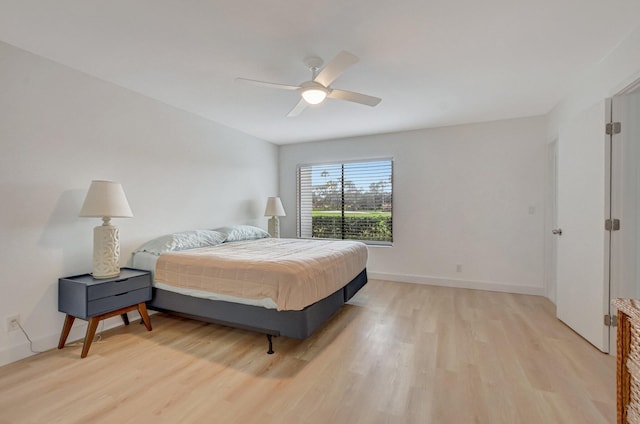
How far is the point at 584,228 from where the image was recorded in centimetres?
257

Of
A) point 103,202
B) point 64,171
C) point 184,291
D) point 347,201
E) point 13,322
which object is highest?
point 64,171

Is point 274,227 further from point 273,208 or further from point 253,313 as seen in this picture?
point 253,313

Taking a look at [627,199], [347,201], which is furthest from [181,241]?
[627,199]

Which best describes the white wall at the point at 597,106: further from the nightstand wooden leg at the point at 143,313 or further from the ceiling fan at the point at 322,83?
the nightstand wooden leg at the point at 143,313

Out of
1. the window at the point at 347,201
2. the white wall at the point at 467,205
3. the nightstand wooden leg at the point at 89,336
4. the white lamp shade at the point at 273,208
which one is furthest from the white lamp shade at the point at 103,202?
the white wall at the point at 467,205

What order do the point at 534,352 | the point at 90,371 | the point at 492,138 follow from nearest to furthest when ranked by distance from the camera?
the point at 90,371 → the point at 534,352 → the point at 492,138

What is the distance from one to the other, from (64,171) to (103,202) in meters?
0.52

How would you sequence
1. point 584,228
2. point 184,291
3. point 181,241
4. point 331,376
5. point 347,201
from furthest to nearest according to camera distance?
point 347,201, point 181,241, point 184,291, point 584,228, point 331,376

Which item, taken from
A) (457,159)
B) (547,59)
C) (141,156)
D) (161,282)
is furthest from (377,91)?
(161,282)

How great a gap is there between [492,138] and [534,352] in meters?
2.94

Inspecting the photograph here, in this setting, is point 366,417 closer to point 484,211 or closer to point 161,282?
point 161,282

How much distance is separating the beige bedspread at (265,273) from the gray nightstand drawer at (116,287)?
0.15 m

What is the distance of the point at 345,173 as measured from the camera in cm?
511

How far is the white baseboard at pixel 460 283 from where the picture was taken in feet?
12.8
